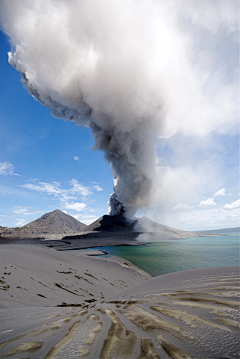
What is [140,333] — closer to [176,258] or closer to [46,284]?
[46,284]

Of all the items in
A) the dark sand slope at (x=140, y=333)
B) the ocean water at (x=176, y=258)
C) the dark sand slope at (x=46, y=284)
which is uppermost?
the dark sand slope at (x=140, y=333)

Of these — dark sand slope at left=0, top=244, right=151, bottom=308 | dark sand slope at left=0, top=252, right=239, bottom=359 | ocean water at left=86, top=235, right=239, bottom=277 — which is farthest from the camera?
ocean water at left=86, top=235, right=239, bottom=277

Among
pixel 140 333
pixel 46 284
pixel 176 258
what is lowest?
pixel 176 258

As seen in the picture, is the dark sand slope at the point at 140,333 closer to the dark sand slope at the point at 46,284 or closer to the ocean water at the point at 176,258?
the dark sand slope at the point at 46,284

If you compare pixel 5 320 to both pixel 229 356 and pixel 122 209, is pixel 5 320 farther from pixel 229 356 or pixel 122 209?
pixel 122 209

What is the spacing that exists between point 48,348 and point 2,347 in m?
0.66

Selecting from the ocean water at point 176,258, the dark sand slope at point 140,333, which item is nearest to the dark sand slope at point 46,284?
the dark sand slope at point 140,333

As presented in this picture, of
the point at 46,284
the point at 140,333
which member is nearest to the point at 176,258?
the point at 46,284

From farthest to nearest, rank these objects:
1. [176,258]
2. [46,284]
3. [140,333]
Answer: [176,258]
[46,284]
[140,333]

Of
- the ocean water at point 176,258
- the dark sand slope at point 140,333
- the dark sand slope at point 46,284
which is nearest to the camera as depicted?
the dark sand slope at point 140,333

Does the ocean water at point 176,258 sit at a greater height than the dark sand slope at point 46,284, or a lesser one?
lesser

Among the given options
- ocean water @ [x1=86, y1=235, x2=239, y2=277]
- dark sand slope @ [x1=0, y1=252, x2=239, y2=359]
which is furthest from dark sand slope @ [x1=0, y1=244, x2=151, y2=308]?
ocean water @ [x1=86, y1=235, x2=239, y2=277]

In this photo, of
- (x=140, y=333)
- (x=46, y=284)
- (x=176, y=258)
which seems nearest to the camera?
(x=140, y=333)

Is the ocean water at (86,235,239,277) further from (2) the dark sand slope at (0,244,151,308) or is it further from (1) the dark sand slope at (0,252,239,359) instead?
(1) the dark sand slope at (0,252,239,359)
